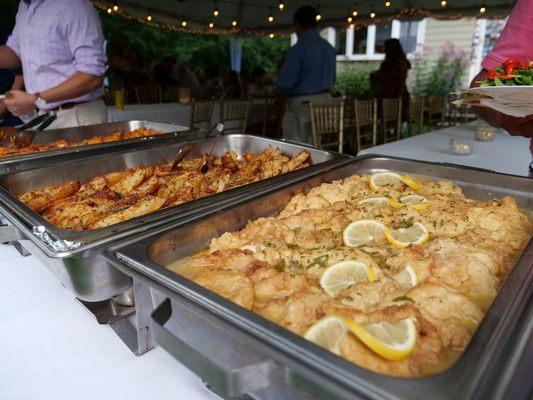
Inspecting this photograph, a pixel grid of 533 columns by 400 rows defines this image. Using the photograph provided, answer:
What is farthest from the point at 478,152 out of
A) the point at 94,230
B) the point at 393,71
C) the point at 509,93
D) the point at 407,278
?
the point at 393,71

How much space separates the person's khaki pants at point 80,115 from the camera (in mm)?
3029

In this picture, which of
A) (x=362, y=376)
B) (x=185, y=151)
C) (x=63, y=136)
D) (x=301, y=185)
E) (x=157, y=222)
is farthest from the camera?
(x=63, y=136)

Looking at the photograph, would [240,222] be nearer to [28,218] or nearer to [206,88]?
[28,218]

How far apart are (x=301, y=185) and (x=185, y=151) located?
2.55ft

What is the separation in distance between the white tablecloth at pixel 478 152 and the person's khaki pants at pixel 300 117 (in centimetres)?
223

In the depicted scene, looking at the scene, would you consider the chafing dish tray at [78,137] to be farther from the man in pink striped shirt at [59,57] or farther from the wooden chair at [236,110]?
the wooden chair at [236,110]

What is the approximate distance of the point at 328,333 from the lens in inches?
30.6

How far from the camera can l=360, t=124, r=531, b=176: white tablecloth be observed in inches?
103

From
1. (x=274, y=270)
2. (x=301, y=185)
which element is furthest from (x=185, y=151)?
(x=274, y=270)

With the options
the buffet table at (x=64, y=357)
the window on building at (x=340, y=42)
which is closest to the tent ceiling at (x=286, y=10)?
the window on building at (x=340, y=42)

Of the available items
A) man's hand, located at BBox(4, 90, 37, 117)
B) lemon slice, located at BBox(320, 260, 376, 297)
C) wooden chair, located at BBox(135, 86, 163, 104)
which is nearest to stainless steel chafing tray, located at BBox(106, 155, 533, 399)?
lemon slice, located at BBox(320, 260, 376, 297)

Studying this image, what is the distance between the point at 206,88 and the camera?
848cm

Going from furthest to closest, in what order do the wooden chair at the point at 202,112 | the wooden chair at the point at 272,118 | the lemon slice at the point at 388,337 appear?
the wooden chair at the point at 272,118
the wooden chair at the point at 202,112
the lemon slice at the point at 388,337

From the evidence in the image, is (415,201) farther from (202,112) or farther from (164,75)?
(164,75)
